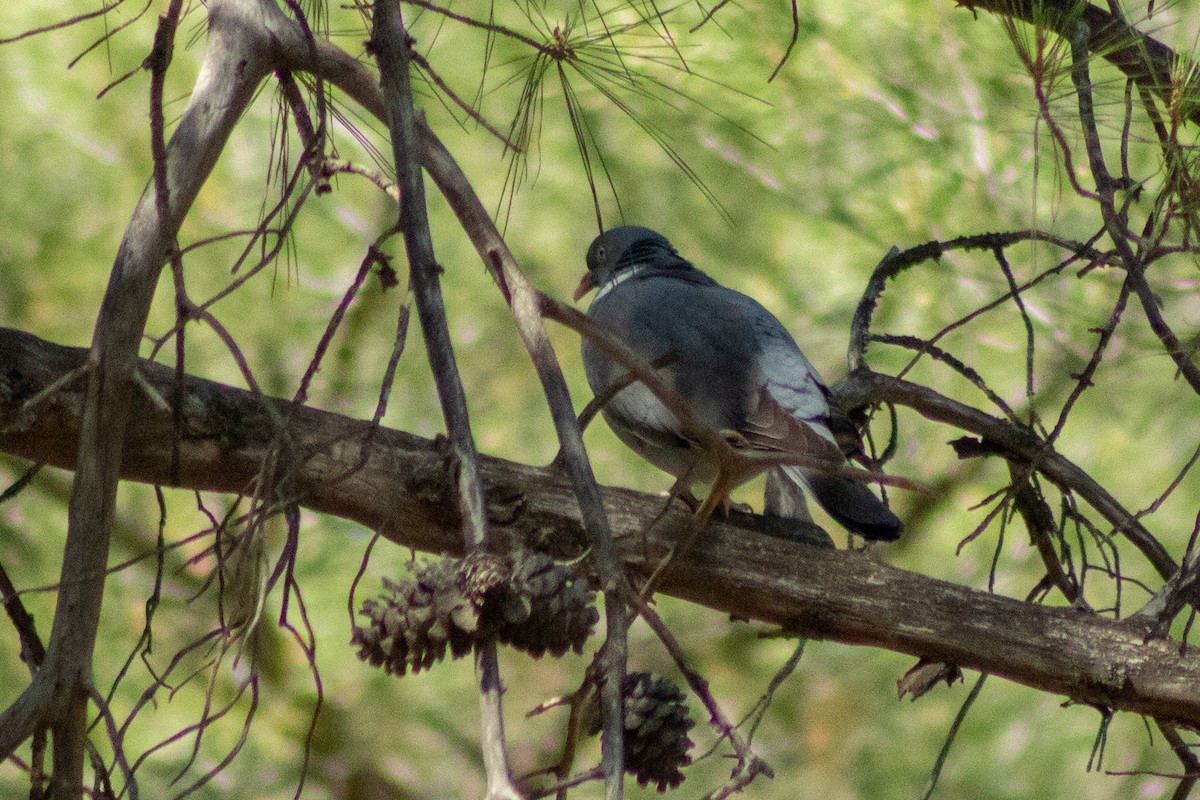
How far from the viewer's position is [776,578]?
1.90 metres

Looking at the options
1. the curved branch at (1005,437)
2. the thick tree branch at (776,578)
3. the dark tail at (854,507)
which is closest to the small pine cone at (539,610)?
the thick tree branch at (776,578)

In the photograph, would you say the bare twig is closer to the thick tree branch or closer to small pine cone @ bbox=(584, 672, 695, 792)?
small pine cone @ bbox=(584, 672, 695, 792)

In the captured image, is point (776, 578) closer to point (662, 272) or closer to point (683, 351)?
point (683, 351)

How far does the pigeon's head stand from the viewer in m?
3.49

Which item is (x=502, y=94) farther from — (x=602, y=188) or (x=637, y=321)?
(x=637, y=321)

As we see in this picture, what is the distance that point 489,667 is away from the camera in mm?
1032

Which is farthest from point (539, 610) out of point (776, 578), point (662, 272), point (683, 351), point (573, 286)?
point (573, 286)

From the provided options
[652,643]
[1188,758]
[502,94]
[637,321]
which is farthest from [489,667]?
[502,94]

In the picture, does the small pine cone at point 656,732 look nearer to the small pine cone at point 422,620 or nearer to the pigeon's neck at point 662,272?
the small pine cone at point 422,620

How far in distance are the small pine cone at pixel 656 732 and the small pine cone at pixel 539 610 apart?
186mm

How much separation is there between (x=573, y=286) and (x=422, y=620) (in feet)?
11.1

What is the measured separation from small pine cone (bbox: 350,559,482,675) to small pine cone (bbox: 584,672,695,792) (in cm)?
23

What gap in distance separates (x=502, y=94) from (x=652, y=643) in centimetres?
211

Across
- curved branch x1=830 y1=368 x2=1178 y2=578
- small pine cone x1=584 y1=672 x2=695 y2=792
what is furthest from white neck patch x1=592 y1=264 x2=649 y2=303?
small pine cone x1=584 y1=672 x2=695 y2=792
